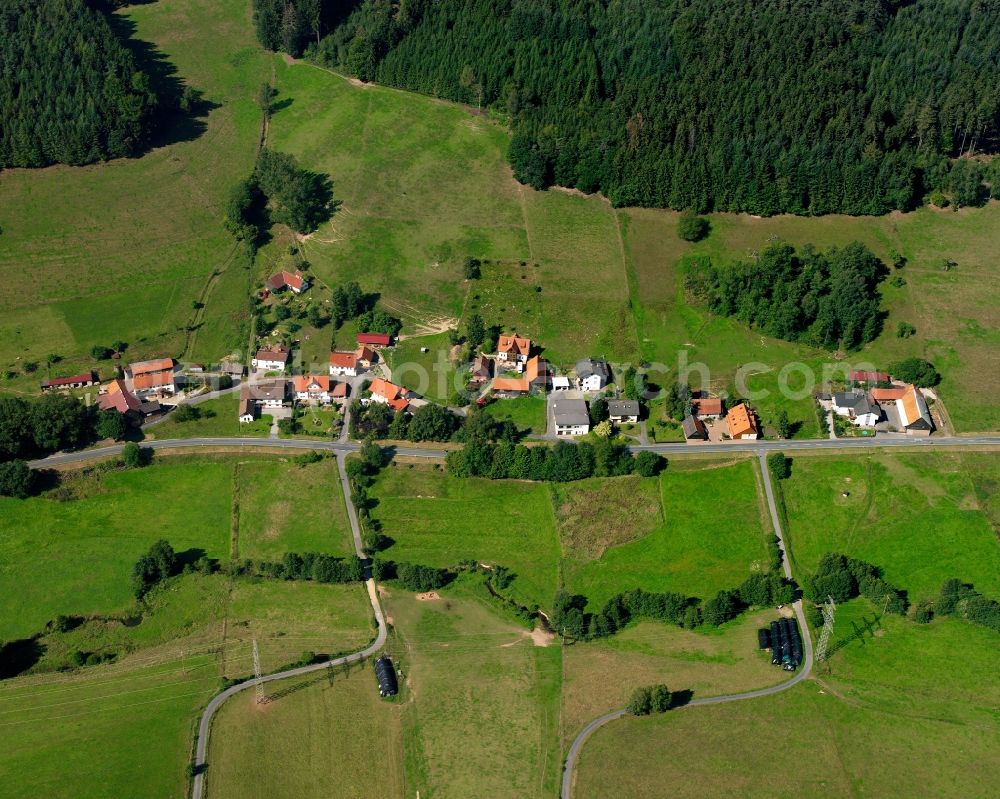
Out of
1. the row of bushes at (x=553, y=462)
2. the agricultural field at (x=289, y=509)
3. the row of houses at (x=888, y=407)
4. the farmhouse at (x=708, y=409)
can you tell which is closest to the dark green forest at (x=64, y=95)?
the agricultural field at (x=289, y=509)

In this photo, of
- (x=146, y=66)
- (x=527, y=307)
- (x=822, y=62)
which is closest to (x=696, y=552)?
(x=527, y=307)

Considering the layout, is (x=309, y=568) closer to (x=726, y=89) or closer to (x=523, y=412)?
(x=523, y=412)

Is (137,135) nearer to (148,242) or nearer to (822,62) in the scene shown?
(148,242)

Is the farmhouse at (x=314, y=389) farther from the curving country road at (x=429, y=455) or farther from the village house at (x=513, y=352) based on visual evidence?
the village house at (x=513, y=352)

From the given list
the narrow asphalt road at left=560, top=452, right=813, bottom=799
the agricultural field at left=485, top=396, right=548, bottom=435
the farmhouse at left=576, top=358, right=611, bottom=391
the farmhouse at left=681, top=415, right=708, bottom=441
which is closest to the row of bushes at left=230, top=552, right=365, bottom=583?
the agricultural field at left=485, top=396, right=548, bottom=435

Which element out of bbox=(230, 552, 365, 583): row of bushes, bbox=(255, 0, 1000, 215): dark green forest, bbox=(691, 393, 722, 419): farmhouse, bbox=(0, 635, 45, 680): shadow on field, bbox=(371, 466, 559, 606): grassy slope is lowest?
bbox=(0, 635, 45, 680): shadow on field

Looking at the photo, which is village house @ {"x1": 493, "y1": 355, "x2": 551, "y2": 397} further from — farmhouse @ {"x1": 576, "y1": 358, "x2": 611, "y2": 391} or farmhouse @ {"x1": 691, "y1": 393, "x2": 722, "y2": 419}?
farmhouse @ {"x1": 691, "y1": 393, "x2": 722, "y2": 419}
